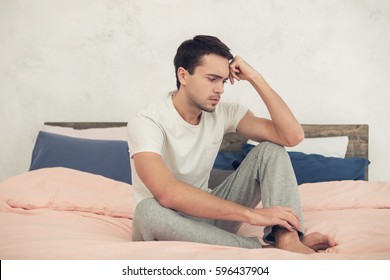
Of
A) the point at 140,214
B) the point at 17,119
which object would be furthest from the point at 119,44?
the point at 140,214

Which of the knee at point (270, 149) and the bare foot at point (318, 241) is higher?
the knee at point (270, 149)

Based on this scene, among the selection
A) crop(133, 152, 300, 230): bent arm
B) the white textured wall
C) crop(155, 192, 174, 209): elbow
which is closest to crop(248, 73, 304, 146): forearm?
crop(133, 152, 300, 230): bent arm

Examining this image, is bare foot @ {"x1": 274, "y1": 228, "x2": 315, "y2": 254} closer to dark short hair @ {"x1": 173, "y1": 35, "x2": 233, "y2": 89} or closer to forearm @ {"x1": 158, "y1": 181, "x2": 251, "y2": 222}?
forearm @ {"x1": 158, "y1": 181, "x2": 251, "y2": 222}

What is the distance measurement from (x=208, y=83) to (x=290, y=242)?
671 millimetres

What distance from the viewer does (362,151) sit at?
3.16 metres

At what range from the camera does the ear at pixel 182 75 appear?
212 cm

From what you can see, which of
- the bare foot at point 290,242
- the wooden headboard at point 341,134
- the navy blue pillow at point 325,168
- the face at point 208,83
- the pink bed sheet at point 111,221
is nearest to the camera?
the pink bed sheet at point 111,221

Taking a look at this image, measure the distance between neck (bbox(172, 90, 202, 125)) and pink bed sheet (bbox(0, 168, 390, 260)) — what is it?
48cm

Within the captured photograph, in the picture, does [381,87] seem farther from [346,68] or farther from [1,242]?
[1,242]

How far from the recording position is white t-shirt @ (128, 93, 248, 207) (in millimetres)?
1902

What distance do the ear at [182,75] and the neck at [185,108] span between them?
4 centimetres

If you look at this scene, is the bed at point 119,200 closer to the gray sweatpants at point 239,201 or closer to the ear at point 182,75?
the gray sweatpants at point 239,201

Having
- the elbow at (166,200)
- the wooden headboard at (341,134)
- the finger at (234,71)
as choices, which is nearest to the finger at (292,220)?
the elbow at (166,200)

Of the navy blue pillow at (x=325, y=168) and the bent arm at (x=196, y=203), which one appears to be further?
the navy blue pillow at (x=325, y=168)
